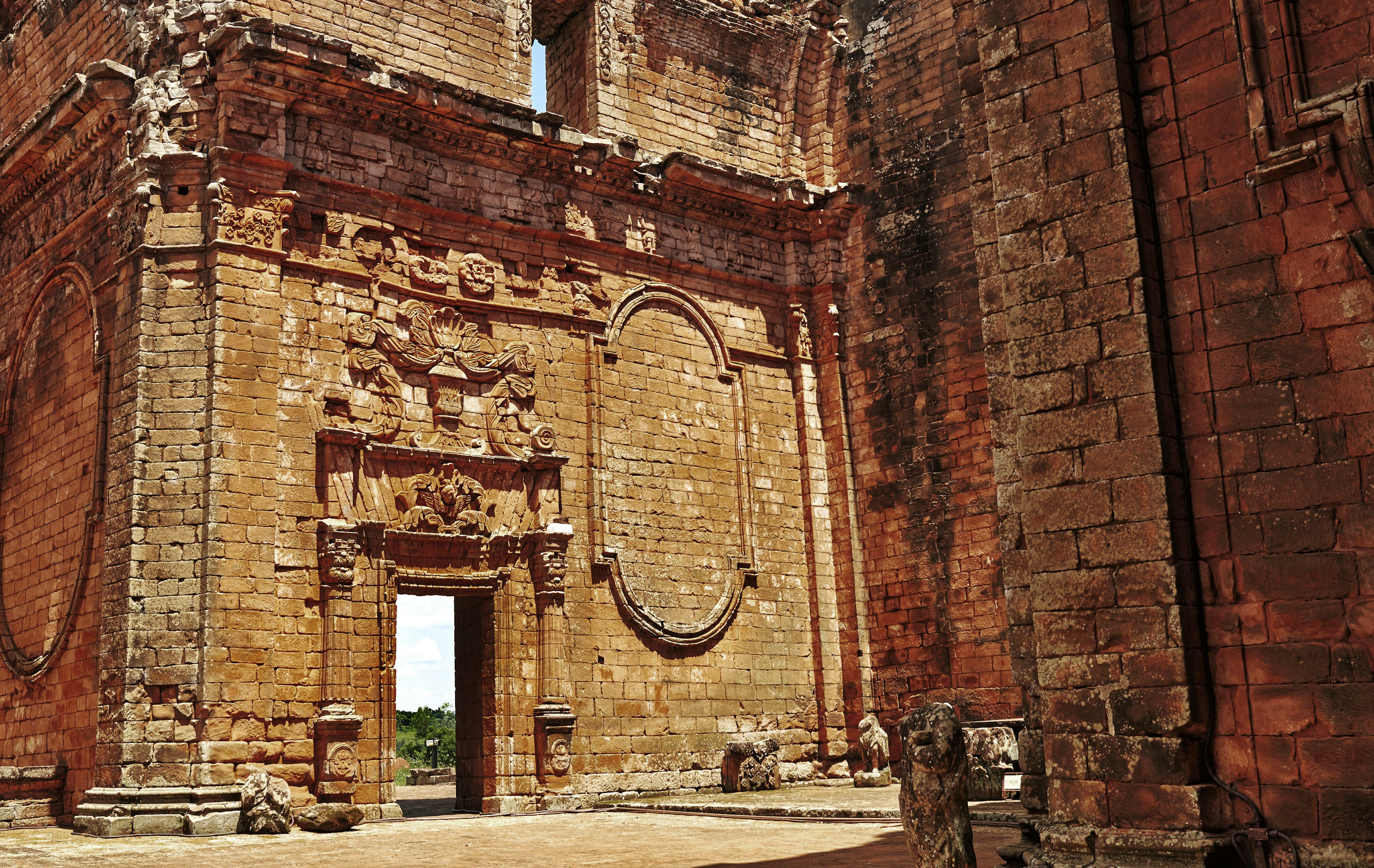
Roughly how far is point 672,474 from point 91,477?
6353 mm

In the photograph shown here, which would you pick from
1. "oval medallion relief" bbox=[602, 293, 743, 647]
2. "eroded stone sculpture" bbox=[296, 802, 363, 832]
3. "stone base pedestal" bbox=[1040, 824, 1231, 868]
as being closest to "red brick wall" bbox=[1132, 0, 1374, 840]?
"stone base pedestal" bbox=[1040, 824, 1231, 868]

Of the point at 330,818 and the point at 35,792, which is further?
the point at 35,792

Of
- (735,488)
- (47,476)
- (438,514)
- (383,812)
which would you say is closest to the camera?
(383,812)

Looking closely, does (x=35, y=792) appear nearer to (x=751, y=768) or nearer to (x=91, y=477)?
(x=91, y=477)

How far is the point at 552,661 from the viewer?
1293 cm

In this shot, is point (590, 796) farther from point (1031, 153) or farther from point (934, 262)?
point (1031, 153)

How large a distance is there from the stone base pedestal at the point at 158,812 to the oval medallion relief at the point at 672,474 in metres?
4.87

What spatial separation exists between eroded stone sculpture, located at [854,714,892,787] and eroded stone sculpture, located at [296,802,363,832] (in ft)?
20.6

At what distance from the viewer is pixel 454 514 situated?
1267cm

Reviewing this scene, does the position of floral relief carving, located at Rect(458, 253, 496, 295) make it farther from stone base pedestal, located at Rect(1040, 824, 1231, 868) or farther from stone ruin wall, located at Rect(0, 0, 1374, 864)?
stone base pedestal, located at Rect(1040, 824, 1231, 868)

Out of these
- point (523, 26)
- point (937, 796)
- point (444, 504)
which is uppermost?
point (523, 26)

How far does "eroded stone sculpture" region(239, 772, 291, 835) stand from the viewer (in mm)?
10250

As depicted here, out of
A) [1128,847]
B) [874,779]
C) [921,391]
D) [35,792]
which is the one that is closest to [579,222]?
[921,391]

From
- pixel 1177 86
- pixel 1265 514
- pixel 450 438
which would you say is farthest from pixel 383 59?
pixel 1265 514
